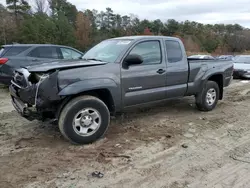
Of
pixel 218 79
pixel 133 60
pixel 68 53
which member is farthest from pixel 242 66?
pixel 133 60

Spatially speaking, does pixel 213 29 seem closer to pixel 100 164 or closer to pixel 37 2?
pixel 37 2

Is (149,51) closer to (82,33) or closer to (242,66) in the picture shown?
(242,66)

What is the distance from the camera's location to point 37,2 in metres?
42.6

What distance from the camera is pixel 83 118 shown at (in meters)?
4.58

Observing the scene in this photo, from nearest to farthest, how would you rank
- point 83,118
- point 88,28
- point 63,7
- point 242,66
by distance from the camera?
point 83,118 < point 242,66 < point 88,28 < point 63,7

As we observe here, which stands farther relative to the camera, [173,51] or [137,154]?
[173,51]

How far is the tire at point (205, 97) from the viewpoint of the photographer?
6.60 metres

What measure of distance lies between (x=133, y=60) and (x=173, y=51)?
1.39 meters

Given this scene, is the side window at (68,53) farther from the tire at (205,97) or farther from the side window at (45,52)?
the tire at (205,97)

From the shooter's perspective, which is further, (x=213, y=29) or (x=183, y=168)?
(x=213, y=29)

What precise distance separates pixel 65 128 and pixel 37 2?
4267 centimetres

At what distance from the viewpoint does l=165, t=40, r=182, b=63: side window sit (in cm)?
592

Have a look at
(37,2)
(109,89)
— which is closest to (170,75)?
(109,89)

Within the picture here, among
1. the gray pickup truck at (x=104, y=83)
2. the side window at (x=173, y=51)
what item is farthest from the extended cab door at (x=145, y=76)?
the side window at (x=173, y=51)
